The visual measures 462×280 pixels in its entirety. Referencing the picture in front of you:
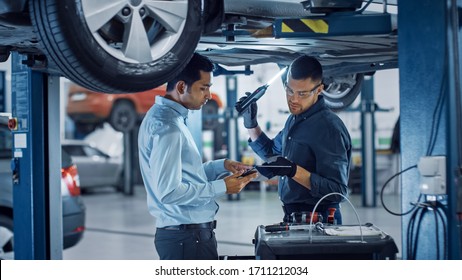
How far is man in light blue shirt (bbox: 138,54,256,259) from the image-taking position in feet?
8.99

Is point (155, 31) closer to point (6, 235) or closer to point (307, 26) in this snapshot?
point (307, 26)

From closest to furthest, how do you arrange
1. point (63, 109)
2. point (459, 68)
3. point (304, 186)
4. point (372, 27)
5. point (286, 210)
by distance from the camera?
point (459, 68) < point (372, 27) < point (304, 186) < point (286, 210) < point (63, 109)

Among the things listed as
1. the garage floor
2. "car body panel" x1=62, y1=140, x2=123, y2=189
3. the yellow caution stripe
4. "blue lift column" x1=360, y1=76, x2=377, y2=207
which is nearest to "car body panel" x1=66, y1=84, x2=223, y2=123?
"car body panel" x1=62, y1=140, x2=123, y2=189

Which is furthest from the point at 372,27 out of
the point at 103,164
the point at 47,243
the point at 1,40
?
the point at 103,164

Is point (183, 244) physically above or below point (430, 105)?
below

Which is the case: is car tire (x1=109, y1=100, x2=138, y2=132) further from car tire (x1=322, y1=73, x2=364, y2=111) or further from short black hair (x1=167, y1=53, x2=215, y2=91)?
short black hair (x1=167, y1=53, x2=215, y2=91)

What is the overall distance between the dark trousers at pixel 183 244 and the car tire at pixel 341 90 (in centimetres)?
219

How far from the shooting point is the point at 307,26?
2.96 meters

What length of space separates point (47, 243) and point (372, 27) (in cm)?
272

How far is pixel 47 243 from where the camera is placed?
14.2 feet

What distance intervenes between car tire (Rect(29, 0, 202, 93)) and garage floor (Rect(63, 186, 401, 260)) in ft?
12.5

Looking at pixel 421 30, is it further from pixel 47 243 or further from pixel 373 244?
pixel 47 243

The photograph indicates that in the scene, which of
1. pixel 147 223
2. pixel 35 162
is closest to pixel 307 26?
pixel 35 162

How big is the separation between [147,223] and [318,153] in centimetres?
612
